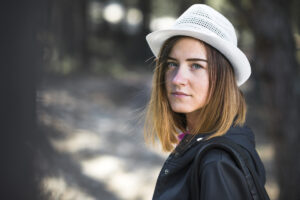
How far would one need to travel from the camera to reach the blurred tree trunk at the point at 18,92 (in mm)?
577

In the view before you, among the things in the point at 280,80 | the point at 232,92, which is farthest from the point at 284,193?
the point at 232,92

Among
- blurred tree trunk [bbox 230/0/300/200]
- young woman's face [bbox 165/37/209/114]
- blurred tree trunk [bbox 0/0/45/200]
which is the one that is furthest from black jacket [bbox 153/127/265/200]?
blurred tree trunk [bbox 230/0/300/200]

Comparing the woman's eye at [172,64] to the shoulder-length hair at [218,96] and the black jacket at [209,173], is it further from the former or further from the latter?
the black jacket at [209,173]

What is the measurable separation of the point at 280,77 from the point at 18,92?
10.8ft

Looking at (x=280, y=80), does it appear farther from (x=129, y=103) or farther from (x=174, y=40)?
(x=129, y=103)

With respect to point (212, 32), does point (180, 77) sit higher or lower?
lower

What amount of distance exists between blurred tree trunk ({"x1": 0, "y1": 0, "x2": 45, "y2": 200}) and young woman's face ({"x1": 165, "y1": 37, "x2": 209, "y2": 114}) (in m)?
0.85

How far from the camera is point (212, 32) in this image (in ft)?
4.49

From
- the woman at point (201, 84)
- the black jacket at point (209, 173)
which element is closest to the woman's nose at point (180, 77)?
the woman at point (201, 84)

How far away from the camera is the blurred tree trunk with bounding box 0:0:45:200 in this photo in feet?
1.89

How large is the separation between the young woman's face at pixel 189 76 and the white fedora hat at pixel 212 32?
5cm

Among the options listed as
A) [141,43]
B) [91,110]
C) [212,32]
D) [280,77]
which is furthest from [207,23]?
[141,43]

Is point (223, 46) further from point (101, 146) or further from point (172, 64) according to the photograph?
point (101, 146)

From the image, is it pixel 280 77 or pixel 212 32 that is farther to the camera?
pixel 280 77
